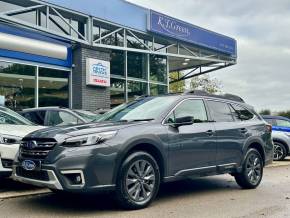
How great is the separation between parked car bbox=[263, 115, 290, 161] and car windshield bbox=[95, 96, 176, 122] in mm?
8908

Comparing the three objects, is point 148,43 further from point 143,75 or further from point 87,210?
point 87,210

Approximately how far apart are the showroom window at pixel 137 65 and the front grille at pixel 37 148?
12915mm

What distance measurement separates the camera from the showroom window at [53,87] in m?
15.4

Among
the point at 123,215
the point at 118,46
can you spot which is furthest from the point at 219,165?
the point at 118,46

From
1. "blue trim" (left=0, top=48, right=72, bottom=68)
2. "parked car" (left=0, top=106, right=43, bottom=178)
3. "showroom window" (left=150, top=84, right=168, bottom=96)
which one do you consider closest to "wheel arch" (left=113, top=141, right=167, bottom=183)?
"parked car" (left=0, top=106, right=43, bottom=178)

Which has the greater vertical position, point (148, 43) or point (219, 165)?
point (148, 43)

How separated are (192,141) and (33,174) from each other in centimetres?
244

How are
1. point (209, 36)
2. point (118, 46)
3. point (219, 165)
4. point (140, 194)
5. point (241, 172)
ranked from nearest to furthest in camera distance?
point (140, 194) < point (219, 165) < point (241, 172) < point (118, 46) < point (209, 36)

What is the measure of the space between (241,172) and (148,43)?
12096mm

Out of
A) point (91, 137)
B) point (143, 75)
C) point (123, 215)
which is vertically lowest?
point (123, 215)

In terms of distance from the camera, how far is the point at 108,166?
6.03m

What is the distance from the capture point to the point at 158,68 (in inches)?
823

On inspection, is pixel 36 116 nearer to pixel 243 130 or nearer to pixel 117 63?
pixel 243 130

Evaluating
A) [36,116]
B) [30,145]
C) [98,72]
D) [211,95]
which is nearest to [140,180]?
[30,145]
